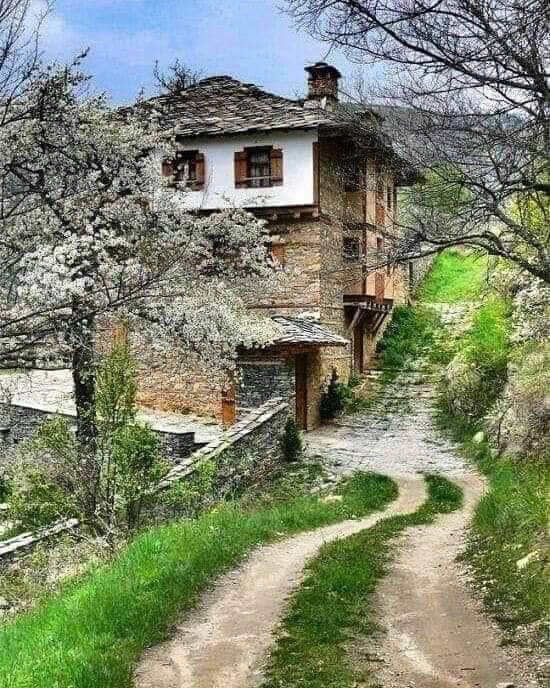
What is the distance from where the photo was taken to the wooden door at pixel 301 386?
81.5 ft

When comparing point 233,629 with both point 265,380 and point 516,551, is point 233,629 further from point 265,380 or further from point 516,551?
point 265,380

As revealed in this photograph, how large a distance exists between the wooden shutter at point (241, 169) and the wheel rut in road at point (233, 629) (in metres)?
15.1

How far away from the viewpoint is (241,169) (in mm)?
25125

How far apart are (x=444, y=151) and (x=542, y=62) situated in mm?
1968

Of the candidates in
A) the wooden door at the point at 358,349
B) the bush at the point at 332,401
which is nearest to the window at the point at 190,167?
the bush at the point at 332,401

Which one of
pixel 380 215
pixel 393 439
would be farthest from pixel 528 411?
pixel 380 215

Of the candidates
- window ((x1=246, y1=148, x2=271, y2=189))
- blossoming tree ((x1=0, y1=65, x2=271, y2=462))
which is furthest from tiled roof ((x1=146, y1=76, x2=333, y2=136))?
blossoming tree ((x1=0, y1=65, x2=271, y2=462))

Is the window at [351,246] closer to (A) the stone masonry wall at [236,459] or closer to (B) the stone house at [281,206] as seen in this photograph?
(B) the stone house at [281,206]

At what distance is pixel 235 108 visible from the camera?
86.4 ft

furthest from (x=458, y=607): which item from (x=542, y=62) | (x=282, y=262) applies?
(x=282, y=262)

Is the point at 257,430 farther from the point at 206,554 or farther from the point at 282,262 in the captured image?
the point at 206,554

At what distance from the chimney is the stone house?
0.04m

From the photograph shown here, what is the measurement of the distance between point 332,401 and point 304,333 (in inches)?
131

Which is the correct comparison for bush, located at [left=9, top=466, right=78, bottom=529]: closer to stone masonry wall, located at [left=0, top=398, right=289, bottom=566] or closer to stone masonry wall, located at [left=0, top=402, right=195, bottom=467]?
stone masonry wall, located at [left=0, top=398, right=289, bottom=566]
